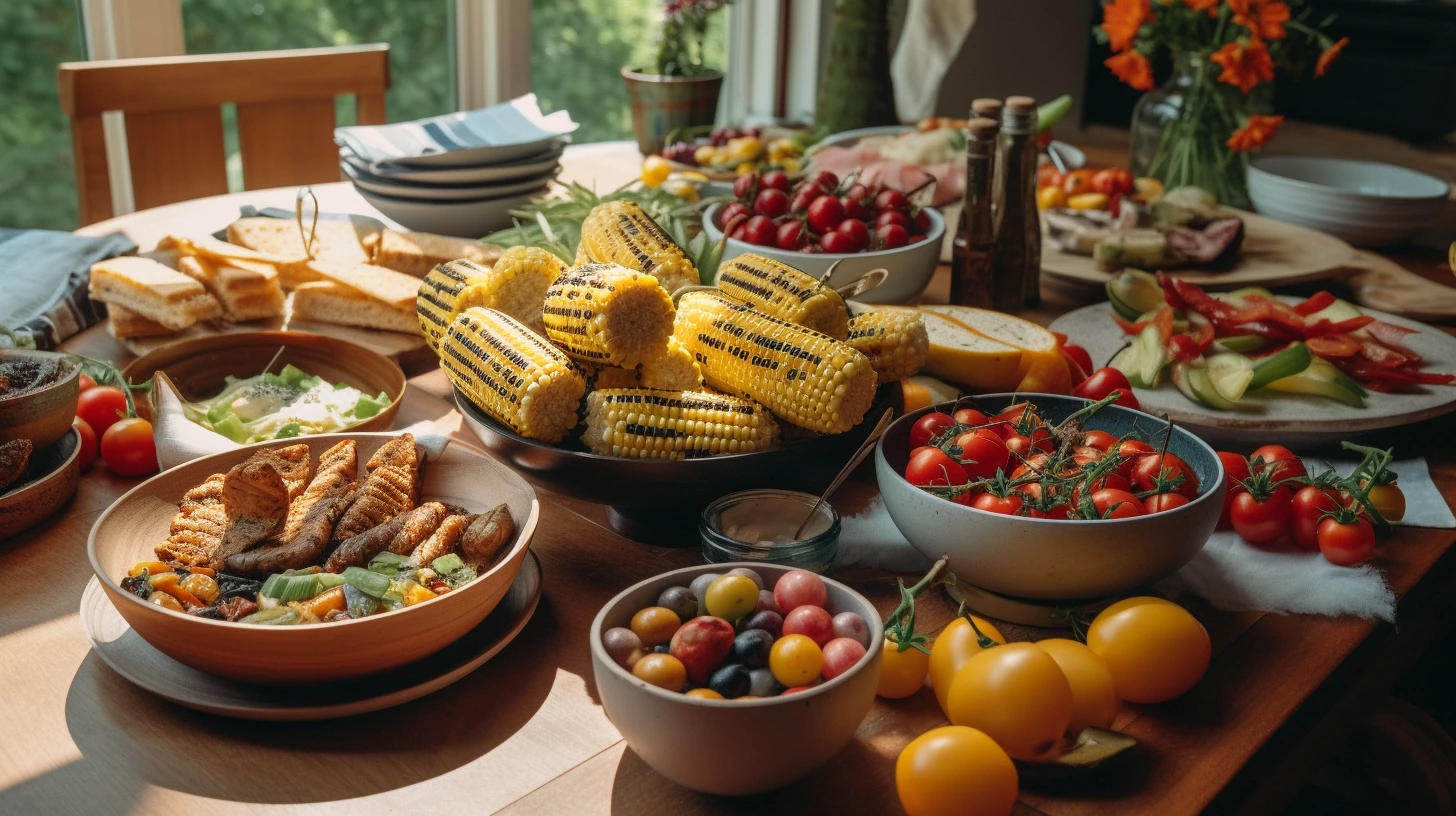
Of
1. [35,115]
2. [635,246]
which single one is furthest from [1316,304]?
[35,115]

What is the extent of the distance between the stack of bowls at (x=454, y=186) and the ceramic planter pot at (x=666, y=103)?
0.68 meters

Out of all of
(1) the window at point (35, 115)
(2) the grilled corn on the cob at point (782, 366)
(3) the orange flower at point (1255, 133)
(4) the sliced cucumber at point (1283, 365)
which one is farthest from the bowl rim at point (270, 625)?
(1) the window at point (35, 115)

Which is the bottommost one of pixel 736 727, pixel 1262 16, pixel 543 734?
pixel 543 734

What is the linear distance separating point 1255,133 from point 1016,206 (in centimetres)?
86

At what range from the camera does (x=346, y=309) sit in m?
1.70

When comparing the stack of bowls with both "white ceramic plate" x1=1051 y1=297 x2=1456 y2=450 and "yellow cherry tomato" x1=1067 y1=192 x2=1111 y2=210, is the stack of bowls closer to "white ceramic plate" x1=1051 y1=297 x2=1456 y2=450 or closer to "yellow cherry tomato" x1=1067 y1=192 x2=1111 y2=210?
"yellow cherry tomato" x1=1067 y1=192 x2=1111 y2=210

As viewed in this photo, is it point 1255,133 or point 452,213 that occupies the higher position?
point 1255,133

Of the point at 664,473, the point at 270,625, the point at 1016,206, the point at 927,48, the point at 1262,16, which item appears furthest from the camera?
the point at 927,48

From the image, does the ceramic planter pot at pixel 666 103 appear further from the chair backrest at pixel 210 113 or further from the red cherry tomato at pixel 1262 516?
the red cherry tomato at pixel 1262 516

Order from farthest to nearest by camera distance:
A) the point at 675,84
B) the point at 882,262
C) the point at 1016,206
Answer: the point at 675,84, the point at 1016,206, the point at 882,262

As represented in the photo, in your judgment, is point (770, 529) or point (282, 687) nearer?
point (282, 687)

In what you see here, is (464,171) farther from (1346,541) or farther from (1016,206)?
(1346,541)

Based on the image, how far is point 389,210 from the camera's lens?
2098 mm

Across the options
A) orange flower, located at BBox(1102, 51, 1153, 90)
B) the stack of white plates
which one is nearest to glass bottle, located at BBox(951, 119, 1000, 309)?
orange flower, located at BBox(1102, 51, 1153, 90)
